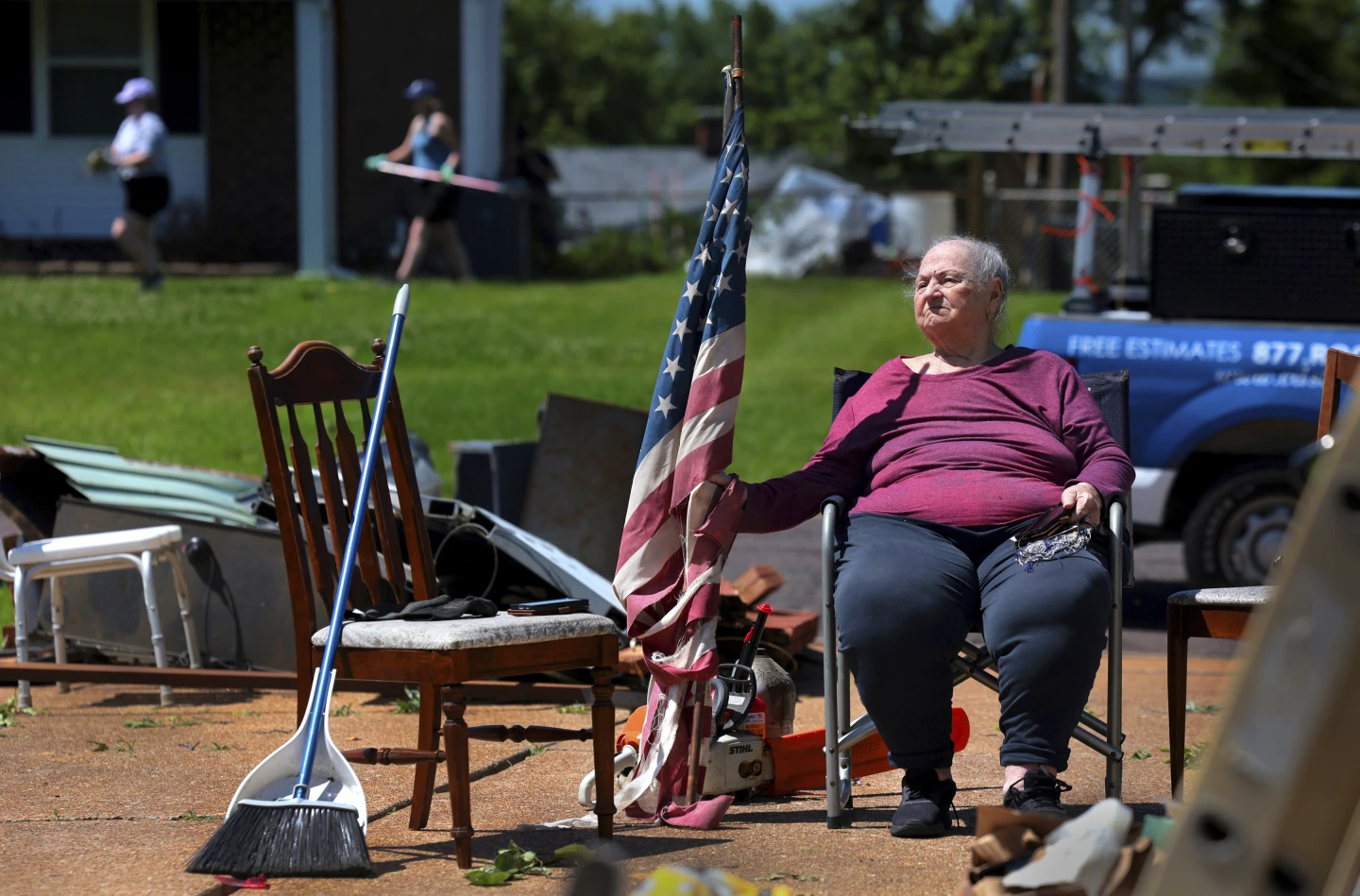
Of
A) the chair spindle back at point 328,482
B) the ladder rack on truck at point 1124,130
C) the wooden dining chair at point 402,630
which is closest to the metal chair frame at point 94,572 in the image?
the wooden dining chair at point 402,630

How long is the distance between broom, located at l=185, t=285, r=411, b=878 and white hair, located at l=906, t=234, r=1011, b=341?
192 cm

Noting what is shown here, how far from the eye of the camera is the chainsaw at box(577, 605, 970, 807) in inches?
170

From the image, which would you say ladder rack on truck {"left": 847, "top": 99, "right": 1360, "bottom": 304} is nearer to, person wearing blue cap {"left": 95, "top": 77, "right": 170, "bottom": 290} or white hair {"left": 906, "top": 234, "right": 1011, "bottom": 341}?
white hair {"left": 906, "top": 234, "right": 1011, "bottom": 341}

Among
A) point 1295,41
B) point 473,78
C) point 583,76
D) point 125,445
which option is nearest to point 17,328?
point 125,445

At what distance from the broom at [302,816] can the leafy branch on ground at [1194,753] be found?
7.89 feet

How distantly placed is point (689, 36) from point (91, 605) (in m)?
126

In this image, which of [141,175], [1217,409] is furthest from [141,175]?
[1217,409]

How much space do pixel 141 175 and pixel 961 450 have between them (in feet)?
41.7

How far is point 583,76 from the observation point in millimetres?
85562

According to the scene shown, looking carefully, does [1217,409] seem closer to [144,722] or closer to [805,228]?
[144,722]

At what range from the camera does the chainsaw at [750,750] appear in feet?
14.2

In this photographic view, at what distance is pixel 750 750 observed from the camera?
14.4 ft

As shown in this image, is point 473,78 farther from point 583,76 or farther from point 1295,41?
point 583,76

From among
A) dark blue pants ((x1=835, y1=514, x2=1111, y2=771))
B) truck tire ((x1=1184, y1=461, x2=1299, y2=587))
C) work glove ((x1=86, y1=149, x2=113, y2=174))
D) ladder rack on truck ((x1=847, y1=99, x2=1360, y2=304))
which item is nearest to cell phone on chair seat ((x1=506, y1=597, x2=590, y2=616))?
dark blue pants ((x1=835, y1=514, x2=1111, y2=771))
